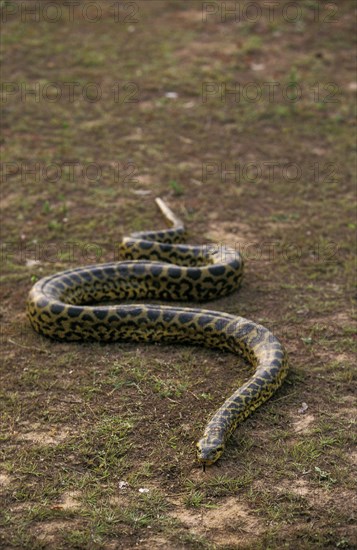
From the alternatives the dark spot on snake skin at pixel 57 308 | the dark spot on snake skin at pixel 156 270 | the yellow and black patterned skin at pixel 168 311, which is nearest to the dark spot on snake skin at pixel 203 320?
the yellow and black patterned skin at pixel 168 311

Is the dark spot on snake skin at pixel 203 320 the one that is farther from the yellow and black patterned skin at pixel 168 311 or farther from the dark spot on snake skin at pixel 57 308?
the dark spot on snake skin at pixel 57 308

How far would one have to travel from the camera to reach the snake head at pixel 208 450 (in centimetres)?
832

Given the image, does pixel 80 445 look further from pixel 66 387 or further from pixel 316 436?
pixel 316 436

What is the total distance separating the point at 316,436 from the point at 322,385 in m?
0.99

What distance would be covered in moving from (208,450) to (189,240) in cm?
517

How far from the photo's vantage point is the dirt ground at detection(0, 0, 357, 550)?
313 inches

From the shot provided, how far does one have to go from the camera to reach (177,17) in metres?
21.4

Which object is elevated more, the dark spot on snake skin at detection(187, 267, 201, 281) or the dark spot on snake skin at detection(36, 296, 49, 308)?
the dark spot on snake skin at detection(187, 267, 201, 281)

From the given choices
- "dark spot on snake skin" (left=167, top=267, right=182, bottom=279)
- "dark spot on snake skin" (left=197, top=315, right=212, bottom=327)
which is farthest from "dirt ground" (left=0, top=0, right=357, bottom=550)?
"dark spot on snake skin" (left=167, top=267, right=182, bottom=279)

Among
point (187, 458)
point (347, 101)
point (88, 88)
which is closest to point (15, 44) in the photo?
point (88, 88)

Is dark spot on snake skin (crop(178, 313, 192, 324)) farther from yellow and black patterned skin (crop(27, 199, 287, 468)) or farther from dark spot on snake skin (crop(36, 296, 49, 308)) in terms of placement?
dark spot on snake skin (crop(36, 296, 49, 308))

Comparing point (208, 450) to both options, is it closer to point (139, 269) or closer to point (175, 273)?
point (175, 273)

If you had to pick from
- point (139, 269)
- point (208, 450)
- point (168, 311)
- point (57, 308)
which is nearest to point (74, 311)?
point (57, 308)

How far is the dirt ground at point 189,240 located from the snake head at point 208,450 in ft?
0.30
